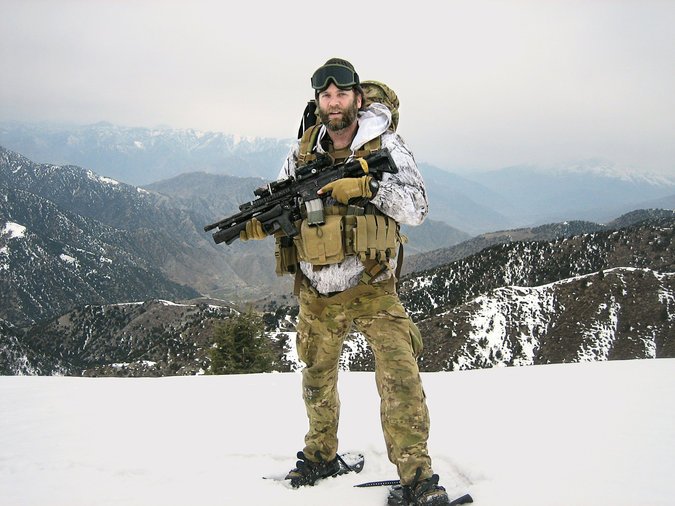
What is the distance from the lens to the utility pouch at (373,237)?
414 cm

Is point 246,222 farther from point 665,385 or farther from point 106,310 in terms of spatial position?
point 106,310

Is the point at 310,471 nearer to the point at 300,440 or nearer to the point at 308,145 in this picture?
the point at 300,440

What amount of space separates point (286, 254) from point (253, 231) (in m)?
0.40

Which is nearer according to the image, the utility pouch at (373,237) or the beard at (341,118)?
the utility pouch at (373,237)

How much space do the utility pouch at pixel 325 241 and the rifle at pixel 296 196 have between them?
8 centimetres

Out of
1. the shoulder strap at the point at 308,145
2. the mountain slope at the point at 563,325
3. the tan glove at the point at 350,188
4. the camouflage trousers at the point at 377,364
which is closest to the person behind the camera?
the tan glove at the point at 350,188

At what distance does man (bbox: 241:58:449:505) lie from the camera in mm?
4098

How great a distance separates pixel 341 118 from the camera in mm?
4363

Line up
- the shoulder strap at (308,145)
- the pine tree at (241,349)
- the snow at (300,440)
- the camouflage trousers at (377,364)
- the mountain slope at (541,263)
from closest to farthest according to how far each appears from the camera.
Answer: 1. the camouflage trousers at (377,364)
2. the snow at (300,440)
3. the shoulder strap at (308,145)
4. the pine tree at (241,349)
5. the mountain slope at (541,263)

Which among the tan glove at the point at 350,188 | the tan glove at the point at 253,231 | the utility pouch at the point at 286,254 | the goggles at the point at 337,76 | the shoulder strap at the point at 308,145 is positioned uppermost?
the goggles at the point at 337,76

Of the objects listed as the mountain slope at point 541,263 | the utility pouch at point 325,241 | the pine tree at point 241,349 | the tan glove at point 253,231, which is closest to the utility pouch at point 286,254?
the tan glove at point 253,231

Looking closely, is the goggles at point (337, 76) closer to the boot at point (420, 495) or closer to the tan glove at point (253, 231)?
the tan glove at point (253, 231)

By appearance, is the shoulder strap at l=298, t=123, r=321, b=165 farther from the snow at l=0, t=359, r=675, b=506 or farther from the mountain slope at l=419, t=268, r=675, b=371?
the mountain slope at l=419, t=268, r=675, b=371

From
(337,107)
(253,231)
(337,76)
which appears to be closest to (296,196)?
(253,231)
